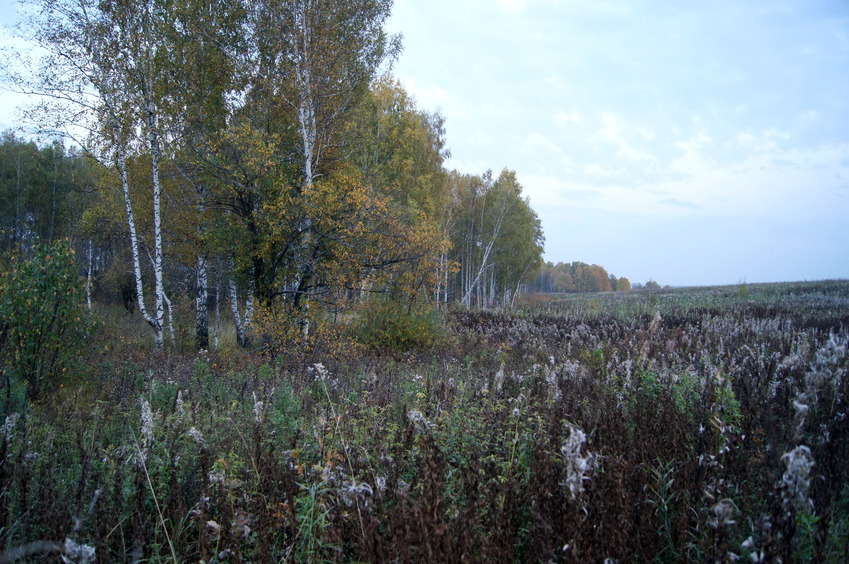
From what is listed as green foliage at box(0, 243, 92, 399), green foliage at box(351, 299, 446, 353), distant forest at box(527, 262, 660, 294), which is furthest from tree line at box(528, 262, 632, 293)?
green foliage at box(0, 243, 92, 399)

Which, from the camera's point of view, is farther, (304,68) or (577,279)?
(577,279)

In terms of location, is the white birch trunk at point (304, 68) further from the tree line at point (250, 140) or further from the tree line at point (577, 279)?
the tree line at point (577, 279)

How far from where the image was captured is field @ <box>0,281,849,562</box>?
84.7 inches

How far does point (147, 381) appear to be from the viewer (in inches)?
294

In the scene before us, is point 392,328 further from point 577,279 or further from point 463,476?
point 577,279

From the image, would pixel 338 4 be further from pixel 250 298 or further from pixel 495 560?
pixel 495 560

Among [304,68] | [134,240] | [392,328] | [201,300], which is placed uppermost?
[304,68]

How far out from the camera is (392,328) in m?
13.0

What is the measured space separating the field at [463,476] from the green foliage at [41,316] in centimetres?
58

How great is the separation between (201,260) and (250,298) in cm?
337

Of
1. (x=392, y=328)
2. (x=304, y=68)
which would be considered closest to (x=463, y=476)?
(x=392, y=328)

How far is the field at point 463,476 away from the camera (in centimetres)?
215

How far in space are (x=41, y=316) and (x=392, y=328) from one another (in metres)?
7.83

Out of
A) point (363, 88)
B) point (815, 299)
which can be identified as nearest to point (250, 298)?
point (363, 88)
